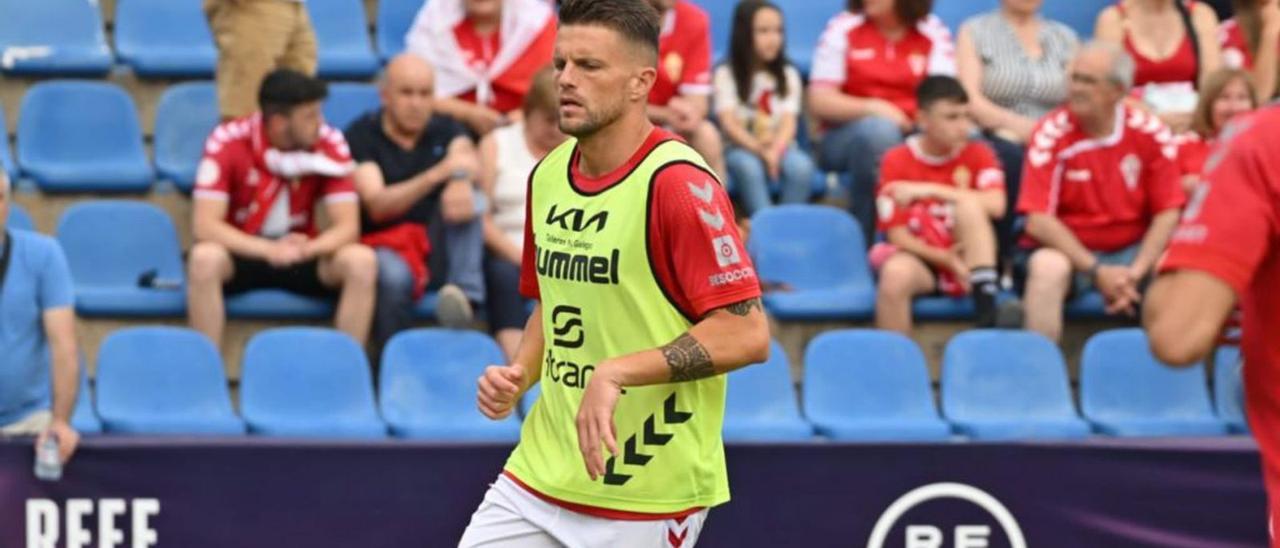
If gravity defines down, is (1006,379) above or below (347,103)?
below

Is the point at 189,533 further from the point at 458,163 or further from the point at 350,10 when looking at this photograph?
the point at 350,10

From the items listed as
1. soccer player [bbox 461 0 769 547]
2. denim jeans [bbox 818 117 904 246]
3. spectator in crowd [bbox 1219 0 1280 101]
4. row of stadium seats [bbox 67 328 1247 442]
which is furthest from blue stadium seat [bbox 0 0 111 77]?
soccer player [bbox 461 0 769 547]

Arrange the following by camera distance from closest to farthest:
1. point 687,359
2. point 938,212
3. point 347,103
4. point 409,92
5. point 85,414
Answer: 1. point 687,359
2. point 85,414
3. point 409,92
4. point 938,212
5. point 347,103

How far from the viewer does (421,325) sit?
9.25 m

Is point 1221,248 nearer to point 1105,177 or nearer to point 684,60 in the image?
point 1105,177

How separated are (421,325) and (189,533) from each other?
7.26 feet

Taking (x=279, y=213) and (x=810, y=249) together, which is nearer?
(x=279, y=213)

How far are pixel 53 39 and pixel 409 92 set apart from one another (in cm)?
246

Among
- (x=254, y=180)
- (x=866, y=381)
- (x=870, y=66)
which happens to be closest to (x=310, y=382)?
(x=254, y=180)

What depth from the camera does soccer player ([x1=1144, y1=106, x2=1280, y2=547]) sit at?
11.2ft

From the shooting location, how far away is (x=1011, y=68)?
10.5 m

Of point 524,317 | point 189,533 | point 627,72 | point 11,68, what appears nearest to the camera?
point 627,72

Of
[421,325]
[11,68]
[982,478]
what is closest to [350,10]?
[11,68]

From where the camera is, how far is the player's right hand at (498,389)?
15.8ft
